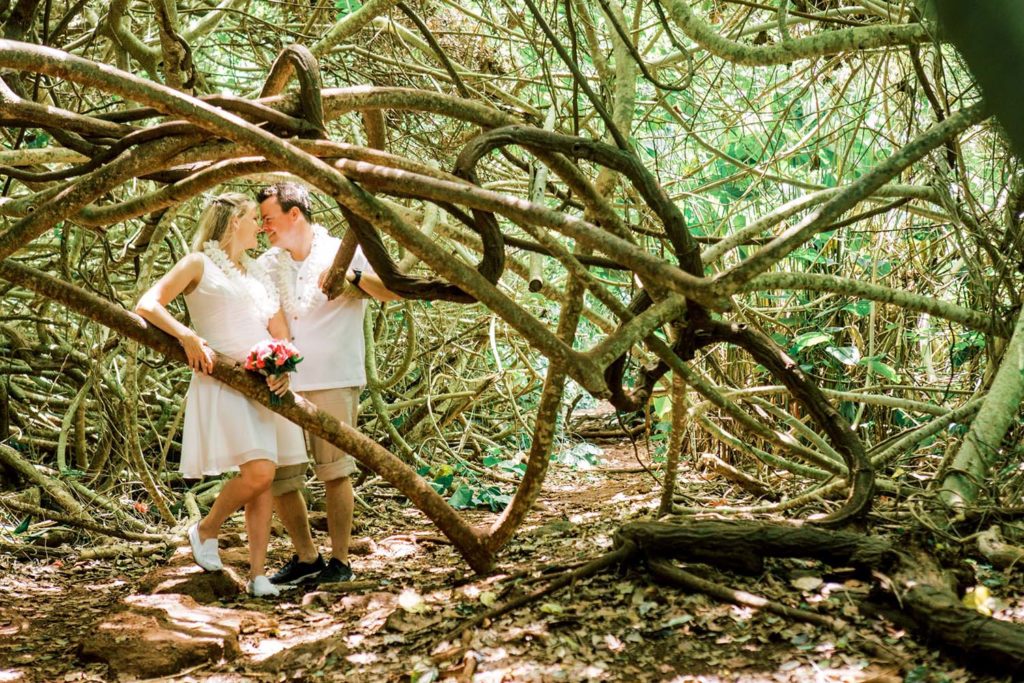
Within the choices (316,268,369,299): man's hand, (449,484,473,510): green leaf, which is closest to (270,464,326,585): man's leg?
(316,268,369,299): man's hand

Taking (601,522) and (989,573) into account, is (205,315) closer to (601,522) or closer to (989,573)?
(601,522)

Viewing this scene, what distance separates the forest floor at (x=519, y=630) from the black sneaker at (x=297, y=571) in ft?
0.52

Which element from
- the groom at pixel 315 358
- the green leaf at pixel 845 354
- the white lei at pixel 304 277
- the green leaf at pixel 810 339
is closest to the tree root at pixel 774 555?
the groom at pixel 315 358

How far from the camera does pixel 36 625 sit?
3.90 meters

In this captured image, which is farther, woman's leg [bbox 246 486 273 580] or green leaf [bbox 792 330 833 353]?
green leaf [bbox 792 330 833 353]

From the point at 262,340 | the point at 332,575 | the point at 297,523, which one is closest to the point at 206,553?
the point at 297,523

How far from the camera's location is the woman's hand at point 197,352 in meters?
3.49

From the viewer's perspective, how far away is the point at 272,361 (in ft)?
11.4

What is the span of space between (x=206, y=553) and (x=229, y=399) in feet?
2.15

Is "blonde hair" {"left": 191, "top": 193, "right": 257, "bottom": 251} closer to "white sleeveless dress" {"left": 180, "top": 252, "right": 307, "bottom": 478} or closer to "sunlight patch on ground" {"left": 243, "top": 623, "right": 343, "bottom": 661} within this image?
"white sleeveless dress" {"left": 180, "top": 252, "right": 307, "bottom": 478}

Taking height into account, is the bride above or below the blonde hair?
below

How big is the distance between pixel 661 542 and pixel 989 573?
1.06 metres

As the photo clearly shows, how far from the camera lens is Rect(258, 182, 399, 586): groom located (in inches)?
162

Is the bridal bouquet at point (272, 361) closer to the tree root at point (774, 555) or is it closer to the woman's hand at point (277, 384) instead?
the woman's hand at point (277, 384)
